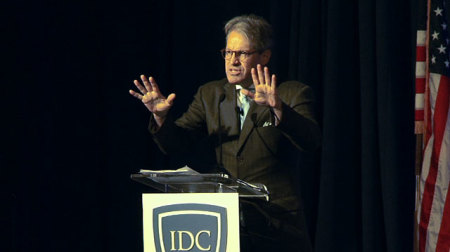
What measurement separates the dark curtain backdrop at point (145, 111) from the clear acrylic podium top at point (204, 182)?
1.37m

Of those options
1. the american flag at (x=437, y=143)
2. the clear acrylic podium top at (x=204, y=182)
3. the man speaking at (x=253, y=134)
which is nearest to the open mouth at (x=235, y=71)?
the man speaking at (x=253, y=134)

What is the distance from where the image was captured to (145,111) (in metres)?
4.51

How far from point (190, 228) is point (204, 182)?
177 mm

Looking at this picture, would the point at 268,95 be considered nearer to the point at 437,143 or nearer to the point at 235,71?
the point at 235,71

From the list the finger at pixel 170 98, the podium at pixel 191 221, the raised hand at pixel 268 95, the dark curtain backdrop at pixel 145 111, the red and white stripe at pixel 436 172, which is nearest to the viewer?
the podium at pixel 191 221

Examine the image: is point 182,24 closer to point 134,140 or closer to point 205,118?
point 134,140

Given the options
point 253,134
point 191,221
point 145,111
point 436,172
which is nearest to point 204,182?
point 191,221

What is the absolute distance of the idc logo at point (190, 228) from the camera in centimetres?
228

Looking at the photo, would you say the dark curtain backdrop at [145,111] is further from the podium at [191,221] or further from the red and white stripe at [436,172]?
the podium at [191,221]

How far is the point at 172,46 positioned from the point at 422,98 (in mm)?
1751

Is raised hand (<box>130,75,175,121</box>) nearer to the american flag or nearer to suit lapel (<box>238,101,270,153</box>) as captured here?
suit lapel (<box>238,101,270,153</box>)

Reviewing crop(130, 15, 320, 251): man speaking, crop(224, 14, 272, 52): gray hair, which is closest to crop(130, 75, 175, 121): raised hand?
crop(130, 15, 320, 251): man speaking

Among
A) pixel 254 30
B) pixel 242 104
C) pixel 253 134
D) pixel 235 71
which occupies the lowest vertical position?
pixel 253 134

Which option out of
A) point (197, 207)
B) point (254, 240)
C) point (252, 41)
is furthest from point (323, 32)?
point (197, 207)
